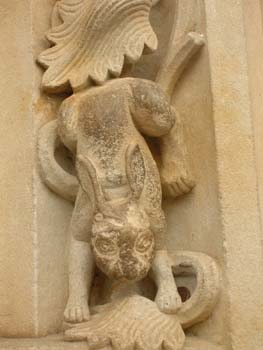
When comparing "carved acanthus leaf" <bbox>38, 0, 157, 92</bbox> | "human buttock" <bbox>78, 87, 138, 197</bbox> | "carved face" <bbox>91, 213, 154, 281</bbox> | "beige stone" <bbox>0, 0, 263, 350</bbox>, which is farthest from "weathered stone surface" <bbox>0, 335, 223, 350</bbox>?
"carved acanthus leaf" <bbox>38, 0, 157, 92</bbox>

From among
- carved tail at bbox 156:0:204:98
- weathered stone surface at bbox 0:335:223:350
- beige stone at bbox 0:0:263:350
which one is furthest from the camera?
carved tail at bbox 156:0:204:98

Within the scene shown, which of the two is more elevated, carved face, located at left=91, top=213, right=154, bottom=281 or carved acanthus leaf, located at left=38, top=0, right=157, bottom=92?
carved acanthus leaf, located at left=38, top=0, right=157, bottom=92

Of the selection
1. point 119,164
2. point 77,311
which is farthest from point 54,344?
point 119,164

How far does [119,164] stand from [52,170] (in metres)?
0.17

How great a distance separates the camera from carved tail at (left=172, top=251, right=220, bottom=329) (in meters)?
1.30

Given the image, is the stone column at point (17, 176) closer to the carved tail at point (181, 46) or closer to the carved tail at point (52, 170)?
the carved tail at point (52, 170)

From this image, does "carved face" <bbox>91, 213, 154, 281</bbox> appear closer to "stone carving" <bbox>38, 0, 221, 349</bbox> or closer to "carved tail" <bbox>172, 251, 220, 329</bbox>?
"stone carving" <bbox>38, 0, 221, 349</bbox>

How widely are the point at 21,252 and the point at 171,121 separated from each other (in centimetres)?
40

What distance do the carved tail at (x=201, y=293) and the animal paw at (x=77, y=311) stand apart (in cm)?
18

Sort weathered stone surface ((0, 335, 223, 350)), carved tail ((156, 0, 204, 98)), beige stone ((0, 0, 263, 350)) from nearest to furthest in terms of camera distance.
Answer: weathered stone surface ((0, 335, 223, 350)) → beige stone ((0, 0, 263, 350)) → carved tail ((156, 0, 204, 98))

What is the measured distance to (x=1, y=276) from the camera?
1.38 metres

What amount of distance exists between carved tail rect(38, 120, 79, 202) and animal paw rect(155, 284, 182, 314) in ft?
0.90

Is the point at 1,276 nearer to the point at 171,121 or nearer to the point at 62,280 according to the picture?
the point at 62,280

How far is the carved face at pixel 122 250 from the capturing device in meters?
1.25
